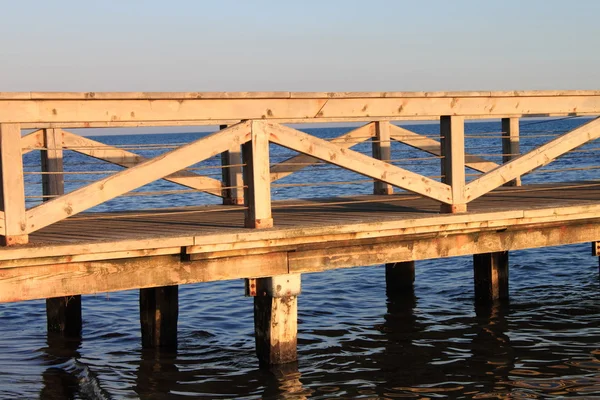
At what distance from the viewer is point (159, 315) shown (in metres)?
10.2

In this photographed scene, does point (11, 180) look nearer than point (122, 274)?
Yes

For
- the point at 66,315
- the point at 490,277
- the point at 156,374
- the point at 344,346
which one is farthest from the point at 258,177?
the point at 490,277

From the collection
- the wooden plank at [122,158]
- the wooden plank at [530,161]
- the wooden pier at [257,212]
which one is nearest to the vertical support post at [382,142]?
the wooden pier at [257,212]

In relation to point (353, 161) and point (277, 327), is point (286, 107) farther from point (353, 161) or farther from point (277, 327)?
point (277, 327)

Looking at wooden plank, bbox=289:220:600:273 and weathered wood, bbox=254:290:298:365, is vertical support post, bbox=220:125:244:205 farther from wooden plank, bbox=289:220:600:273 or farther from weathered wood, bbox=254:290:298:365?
weathered wood, bbox=254:290:298:365

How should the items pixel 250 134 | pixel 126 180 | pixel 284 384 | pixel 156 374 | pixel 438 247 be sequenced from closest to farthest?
pixel 126 180
pixel 250 134
pixel 284 384
pixel 438 247
pixel 156 374

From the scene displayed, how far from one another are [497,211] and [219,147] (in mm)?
3125

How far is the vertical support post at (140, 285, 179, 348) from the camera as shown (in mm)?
10078

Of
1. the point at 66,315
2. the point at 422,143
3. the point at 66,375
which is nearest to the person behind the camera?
the point at 66,375

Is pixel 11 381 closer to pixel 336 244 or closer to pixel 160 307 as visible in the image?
pixel 160 307

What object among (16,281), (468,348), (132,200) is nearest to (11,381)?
(16,281)

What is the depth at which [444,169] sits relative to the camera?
9.15 m

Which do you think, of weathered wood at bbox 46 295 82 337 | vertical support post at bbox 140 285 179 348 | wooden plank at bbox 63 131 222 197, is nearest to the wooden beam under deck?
wooden plank at bbox 63 131 222 197

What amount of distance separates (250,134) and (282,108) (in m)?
0.42
